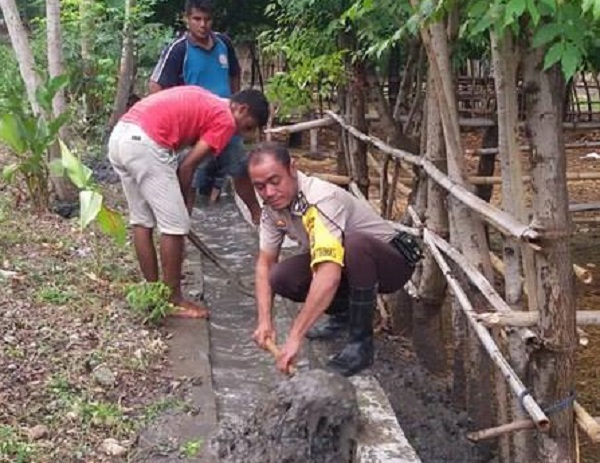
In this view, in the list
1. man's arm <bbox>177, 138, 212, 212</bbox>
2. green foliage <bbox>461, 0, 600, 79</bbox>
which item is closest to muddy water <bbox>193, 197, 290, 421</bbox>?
man's arm <bbox>177, 138, 212, 212</bbox>

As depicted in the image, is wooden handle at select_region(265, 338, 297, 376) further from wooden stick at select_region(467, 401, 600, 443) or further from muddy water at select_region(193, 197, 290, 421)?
wooden stick at select_region(467, 401, 600, 443)

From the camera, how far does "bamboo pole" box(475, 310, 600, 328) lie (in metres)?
3.74

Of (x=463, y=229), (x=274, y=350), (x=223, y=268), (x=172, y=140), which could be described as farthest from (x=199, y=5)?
(x=274, y=350)

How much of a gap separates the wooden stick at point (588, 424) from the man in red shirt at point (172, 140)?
6.58 ft

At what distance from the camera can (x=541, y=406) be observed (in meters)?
3.85

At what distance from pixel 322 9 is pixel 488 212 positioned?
10.2 ft

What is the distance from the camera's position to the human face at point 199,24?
6.75 meters

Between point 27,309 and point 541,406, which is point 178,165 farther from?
point 541,406

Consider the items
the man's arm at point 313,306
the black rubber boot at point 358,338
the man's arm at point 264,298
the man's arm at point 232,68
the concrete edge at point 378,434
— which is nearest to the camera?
the concrete edge at point 378,434

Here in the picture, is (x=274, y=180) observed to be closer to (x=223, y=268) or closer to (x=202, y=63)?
(x=223, y=268)

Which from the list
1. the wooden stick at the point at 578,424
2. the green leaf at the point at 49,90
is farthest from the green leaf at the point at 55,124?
the wooden stick at the point at 578,424

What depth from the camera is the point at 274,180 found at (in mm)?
4004

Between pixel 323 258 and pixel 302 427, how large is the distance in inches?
28.0

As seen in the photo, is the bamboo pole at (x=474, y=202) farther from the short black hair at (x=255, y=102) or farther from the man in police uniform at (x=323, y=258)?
the short black hair at (x=255, y=102)
